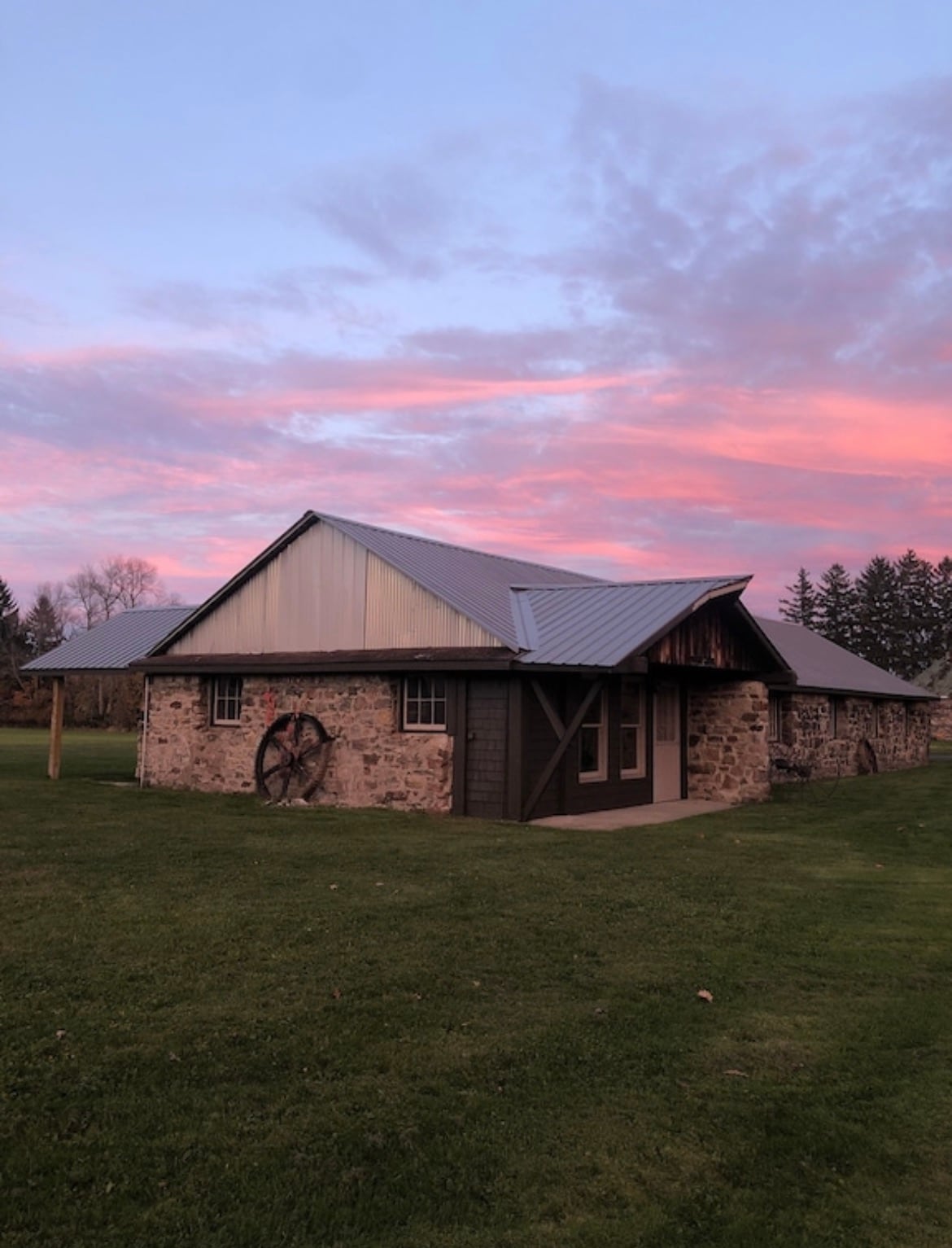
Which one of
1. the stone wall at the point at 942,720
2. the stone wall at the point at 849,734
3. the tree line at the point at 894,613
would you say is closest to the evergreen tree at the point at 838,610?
the tree line at the point at 894,613

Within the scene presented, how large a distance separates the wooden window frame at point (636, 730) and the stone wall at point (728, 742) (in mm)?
1788

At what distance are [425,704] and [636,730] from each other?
12.6 feet

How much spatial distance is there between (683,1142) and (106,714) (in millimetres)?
54403

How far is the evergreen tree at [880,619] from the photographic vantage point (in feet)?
241

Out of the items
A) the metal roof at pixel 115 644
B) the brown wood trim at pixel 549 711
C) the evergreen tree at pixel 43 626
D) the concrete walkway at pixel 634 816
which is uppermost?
the evergreen tree at pixel 43 626

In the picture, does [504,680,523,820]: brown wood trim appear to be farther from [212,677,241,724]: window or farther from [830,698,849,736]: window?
[830,698,849,736]: window

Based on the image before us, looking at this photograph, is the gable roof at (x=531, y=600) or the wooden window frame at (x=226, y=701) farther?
the wooden window frame at (x=226, y=701)

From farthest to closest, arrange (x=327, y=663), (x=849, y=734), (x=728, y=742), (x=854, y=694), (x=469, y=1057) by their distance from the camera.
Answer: (x=849, y=734) → (x=854, y=694) → (x=728, y=742) → (x=327, y=663) → (x=469, y=1057)

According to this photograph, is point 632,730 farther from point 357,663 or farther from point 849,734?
point 849,734

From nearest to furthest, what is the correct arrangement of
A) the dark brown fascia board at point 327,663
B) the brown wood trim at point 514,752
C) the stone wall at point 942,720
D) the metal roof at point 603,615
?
the metal roof at point 603,615 → the brown wood trim at point 514,752 → the dark brown fascia board at point 327,663 → the stone wall at point 942,720

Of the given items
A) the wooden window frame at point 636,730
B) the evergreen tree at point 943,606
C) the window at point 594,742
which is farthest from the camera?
the evergreen tree at point 943,606

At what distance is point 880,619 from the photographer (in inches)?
2916

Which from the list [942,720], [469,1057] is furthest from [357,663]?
[942,720]

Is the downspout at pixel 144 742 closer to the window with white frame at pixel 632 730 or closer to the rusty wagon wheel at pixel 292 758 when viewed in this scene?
the rusty wagon wheel at pixel 292 758
